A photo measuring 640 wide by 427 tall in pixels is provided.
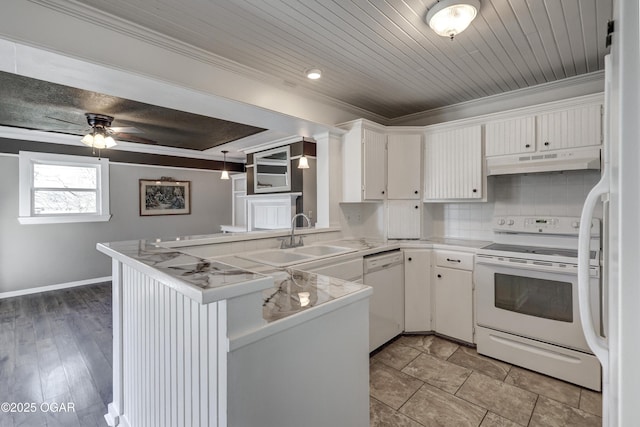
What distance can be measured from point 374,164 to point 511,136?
126 centimetres

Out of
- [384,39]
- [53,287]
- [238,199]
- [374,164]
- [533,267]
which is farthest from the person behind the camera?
[238,199]

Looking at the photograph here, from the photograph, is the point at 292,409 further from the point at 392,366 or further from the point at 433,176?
the point at 433,176

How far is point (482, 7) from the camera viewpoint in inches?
69.3

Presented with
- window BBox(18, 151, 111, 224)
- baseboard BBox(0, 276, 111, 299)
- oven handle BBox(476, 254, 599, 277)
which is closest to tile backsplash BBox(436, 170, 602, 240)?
oven handle BBox(476, 254, 599, 277)

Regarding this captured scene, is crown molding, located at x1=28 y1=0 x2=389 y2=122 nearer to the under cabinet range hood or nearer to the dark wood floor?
the under cabinet range hood

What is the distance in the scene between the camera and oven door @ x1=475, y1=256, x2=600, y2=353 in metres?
2.20

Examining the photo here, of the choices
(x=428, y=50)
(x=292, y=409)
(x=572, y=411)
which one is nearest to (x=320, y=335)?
(x=292, y=409)

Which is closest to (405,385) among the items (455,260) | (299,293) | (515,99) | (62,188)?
(455,260)

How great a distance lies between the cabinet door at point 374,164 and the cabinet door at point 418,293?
29.9 inches

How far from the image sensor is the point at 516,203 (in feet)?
9.75

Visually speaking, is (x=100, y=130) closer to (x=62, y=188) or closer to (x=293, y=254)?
(x=62, y=188)

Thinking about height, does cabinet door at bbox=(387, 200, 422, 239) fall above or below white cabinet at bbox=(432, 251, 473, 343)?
above

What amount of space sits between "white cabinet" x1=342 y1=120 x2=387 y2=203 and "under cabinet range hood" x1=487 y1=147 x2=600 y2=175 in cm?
103

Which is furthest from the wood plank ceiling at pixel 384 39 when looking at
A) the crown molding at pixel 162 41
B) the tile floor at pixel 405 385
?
the tile floor at pixel 405 385
